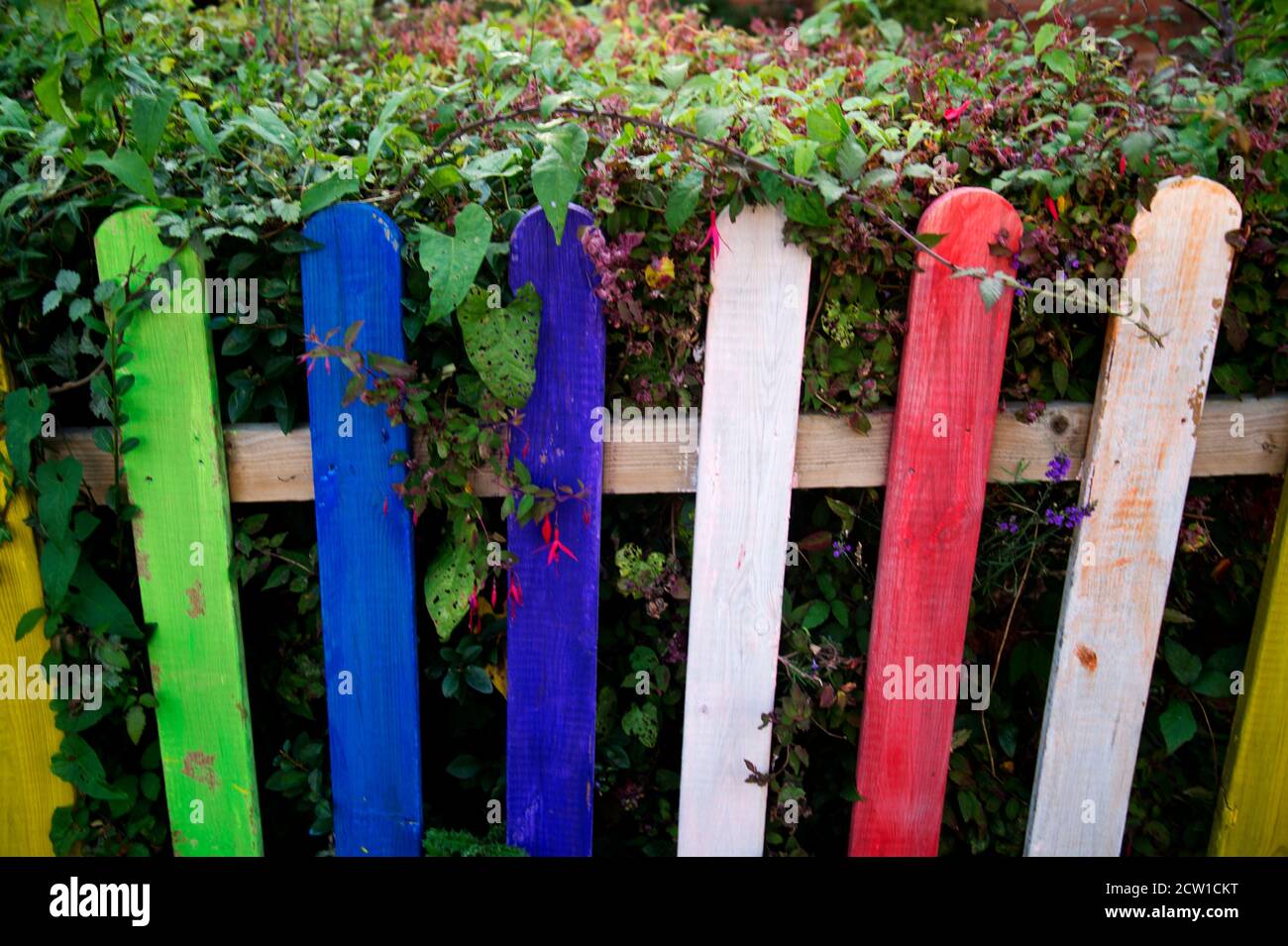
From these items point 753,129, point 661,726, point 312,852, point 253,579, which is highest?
point 753,129

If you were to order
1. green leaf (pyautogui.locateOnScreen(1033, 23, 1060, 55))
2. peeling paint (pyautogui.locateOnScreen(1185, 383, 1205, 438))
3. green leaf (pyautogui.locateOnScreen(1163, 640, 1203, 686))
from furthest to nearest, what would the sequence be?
green leaf (pyautogui.locateOnScreen(1163, 640, 1203, 686))
green leaf (pyautogui.locateOnScreen(1033, 23, 1060, 55))
peeling paint (pyautogui.locateOnScreen(1185, 383, 1205, 438))

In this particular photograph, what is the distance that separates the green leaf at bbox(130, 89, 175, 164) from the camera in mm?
1753

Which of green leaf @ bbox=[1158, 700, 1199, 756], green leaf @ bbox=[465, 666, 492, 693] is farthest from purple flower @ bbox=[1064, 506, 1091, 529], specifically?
green leaf @ bbox=[465, 666, 492, 693]

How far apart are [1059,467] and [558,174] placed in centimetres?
120

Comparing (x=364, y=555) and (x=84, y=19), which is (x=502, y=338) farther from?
(x=84, y=19)

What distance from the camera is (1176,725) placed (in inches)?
90.7

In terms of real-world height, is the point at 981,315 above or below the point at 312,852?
above

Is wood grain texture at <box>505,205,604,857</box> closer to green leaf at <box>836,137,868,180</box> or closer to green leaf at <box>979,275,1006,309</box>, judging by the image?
green leaf at <box>836,137,868,180</box>

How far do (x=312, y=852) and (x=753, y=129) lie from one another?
188 centimetres

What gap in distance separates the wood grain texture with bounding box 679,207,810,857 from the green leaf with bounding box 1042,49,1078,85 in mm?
765

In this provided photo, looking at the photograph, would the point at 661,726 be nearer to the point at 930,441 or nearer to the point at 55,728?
the point at 930,441

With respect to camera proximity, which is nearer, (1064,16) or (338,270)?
(338,270)
